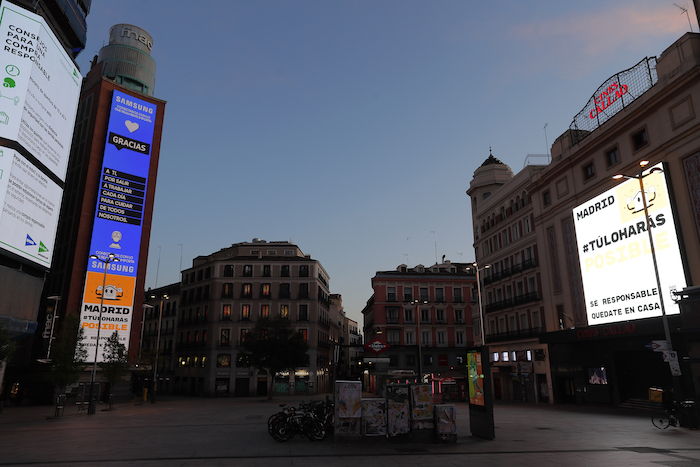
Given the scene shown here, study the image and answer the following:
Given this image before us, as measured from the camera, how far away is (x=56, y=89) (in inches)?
1398

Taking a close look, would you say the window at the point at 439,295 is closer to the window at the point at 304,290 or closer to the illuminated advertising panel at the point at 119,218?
the window at the point at 304,290

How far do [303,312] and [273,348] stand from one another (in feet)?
58.7

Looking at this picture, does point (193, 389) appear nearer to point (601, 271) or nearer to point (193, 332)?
point (193, 332)

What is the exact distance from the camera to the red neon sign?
3400cm

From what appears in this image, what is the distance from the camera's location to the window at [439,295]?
72475mm

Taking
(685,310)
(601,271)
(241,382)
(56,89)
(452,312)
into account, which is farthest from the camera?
(452,312)

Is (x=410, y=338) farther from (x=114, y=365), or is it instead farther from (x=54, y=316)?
(x=54, y=316)

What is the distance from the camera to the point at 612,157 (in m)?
34.3

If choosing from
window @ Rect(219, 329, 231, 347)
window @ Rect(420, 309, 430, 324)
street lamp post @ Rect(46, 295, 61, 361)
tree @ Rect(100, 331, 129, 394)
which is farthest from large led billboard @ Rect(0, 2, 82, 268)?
window @ Rect(420, 309, 430, 324)

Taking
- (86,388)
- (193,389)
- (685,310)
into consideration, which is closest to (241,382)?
(193,389)

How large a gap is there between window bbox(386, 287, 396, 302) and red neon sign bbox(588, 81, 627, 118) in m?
41.9

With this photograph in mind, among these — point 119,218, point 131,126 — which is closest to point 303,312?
point 119,218

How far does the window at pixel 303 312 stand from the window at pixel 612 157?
1880 inches

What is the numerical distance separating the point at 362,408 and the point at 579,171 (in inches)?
1170
